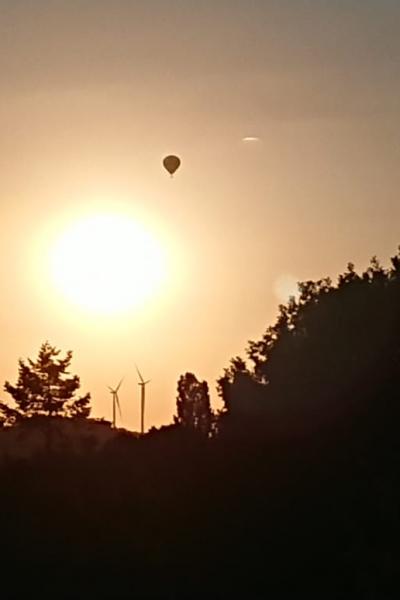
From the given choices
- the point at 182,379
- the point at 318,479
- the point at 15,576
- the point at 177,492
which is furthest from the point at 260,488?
the point at 182,379

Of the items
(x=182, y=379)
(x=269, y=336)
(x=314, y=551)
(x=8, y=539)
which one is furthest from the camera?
(x=182, y=379)

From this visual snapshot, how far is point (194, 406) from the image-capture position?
7438cm

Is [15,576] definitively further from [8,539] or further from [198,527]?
[198,527]

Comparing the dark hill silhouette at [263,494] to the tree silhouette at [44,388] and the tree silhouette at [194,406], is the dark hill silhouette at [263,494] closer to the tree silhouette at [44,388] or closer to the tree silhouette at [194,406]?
the tree silhouette at [194,406]

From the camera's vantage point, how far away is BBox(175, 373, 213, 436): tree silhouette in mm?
69562

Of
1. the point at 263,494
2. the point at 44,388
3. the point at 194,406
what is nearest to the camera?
the point at 263,494

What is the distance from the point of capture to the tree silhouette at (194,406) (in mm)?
69562

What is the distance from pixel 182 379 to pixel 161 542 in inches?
1168

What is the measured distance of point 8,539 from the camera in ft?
198

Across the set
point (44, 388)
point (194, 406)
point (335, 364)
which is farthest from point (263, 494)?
point (44, 388)

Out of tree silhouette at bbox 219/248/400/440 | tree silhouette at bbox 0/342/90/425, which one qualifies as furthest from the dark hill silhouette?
tree silhouette at bbox 0/342/90/425

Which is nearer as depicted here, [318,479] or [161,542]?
[318,479]

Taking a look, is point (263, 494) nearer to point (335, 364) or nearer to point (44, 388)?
point (335, 364)

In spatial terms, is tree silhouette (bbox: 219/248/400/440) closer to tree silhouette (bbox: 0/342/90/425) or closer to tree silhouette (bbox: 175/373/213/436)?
tree silhouette (bbox: 175/373/213/436)
